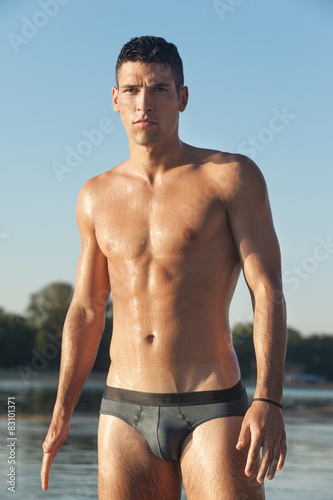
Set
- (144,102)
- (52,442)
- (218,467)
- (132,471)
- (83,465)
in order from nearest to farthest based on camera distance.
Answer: (218,467) → (132,471) → (144,102) → (52,442) → (83,465)

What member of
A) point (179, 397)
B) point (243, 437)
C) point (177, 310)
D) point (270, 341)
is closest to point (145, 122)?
point (177, 310)

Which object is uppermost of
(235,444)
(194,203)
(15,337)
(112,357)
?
(194,203)

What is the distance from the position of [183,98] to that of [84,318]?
1.28m

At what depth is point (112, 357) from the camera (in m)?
4.25

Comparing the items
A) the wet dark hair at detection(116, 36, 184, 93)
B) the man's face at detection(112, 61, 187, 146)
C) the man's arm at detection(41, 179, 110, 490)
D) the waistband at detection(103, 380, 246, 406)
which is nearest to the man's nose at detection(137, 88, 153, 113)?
the man's face at detection(112, 61, 187, 146)

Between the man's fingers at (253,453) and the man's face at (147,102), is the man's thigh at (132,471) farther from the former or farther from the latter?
the man's face at (147,102)

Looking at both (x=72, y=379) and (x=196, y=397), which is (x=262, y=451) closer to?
(x=196, y=397)

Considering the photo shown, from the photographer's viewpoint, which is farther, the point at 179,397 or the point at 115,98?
the point at 115,98

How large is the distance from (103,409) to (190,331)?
2.16 feet

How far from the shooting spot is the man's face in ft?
13.6

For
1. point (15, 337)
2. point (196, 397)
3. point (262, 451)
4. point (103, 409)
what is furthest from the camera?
point (15, 337)

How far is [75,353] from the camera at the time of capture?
175 inches

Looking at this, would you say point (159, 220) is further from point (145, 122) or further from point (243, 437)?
point (243, 437)

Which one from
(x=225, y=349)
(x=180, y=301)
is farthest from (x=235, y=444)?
(x=180, y=301)
